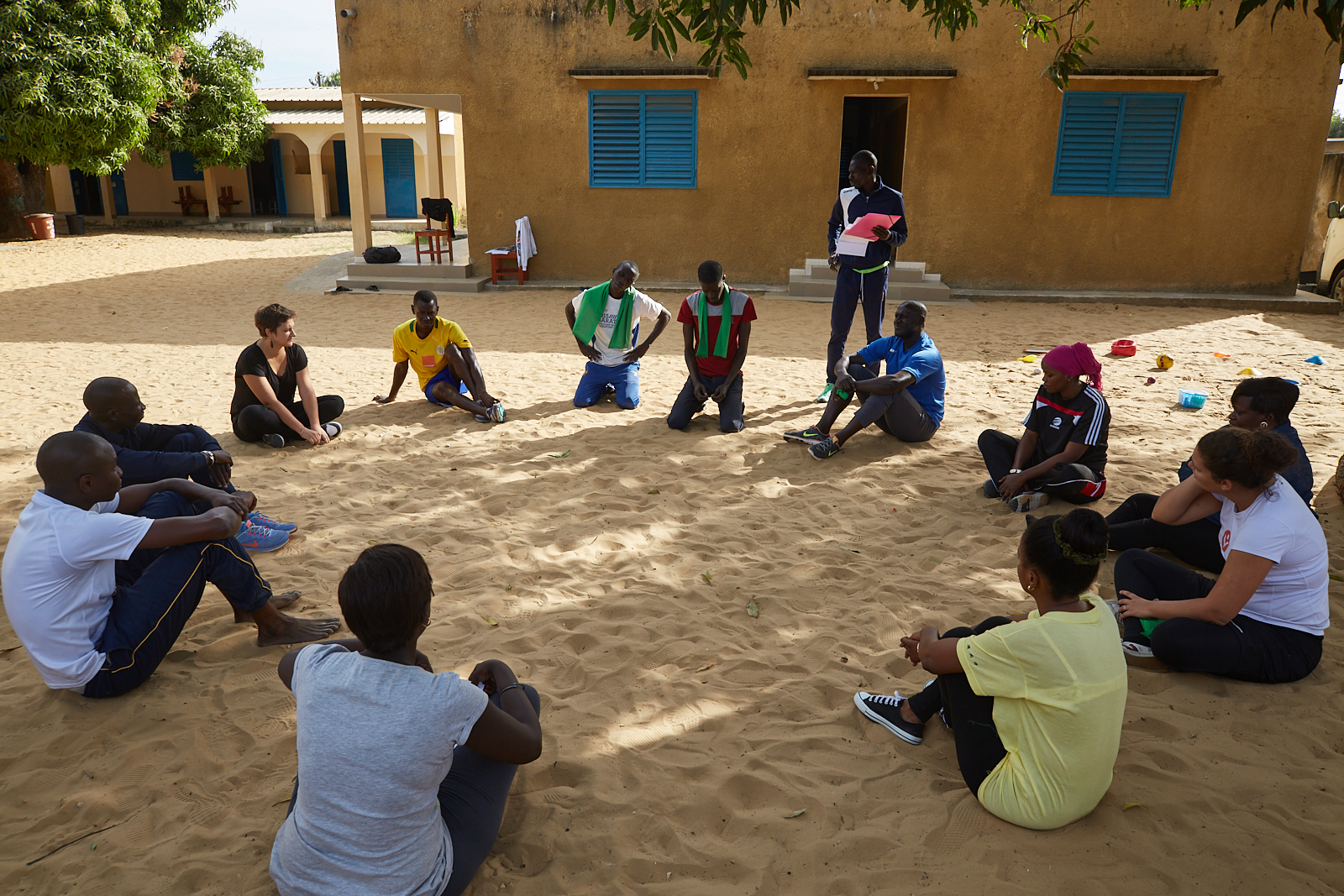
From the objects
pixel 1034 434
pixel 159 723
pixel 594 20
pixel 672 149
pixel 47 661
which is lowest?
pixel 159 723

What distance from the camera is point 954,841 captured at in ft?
8.22

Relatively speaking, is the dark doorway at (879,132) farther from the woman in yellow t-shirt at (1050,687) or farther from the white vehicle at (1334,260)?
the woman in yellow t-shirt at (1050,687)

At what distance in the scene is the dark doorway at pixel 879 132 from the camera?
1448 cm

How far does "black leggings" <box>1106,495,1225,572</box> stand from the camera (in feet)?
13.2

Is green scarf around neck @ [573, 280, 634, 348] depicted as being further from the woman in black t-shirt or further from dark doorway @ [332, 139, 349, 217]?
dark doorway @ [332, 139, 349, 217]

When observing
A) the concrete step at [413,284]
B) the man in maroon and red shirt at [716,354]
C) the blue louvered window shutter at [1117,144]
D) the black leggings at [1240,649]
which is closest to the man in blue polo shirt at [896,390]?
the man in maroon and red shirt at [716,354]

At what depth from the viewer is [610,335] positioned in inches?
278

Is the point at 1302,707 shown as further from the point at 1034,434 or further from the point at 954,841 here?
the point at 1034,434

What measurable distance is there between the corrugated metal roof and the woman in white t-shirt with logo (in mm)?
21285

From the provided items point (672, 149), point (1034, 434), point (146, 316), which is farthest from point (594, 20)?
point (1034, 434)

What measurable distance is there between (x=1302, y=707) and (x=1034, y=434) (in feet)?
6.95

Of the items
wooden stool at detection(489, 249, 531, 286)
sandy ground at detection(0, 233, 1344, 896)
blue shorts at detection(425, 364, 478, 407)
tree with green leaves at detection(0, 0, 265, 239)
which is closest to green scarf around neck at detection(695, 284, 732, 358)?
sandy ground at detection(0, 233, 1344, 896)

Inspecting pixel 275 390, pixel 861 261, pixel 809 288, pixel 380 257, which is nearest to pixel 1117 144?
pixel 809 288

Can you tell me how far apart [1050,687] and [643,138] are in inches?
463
